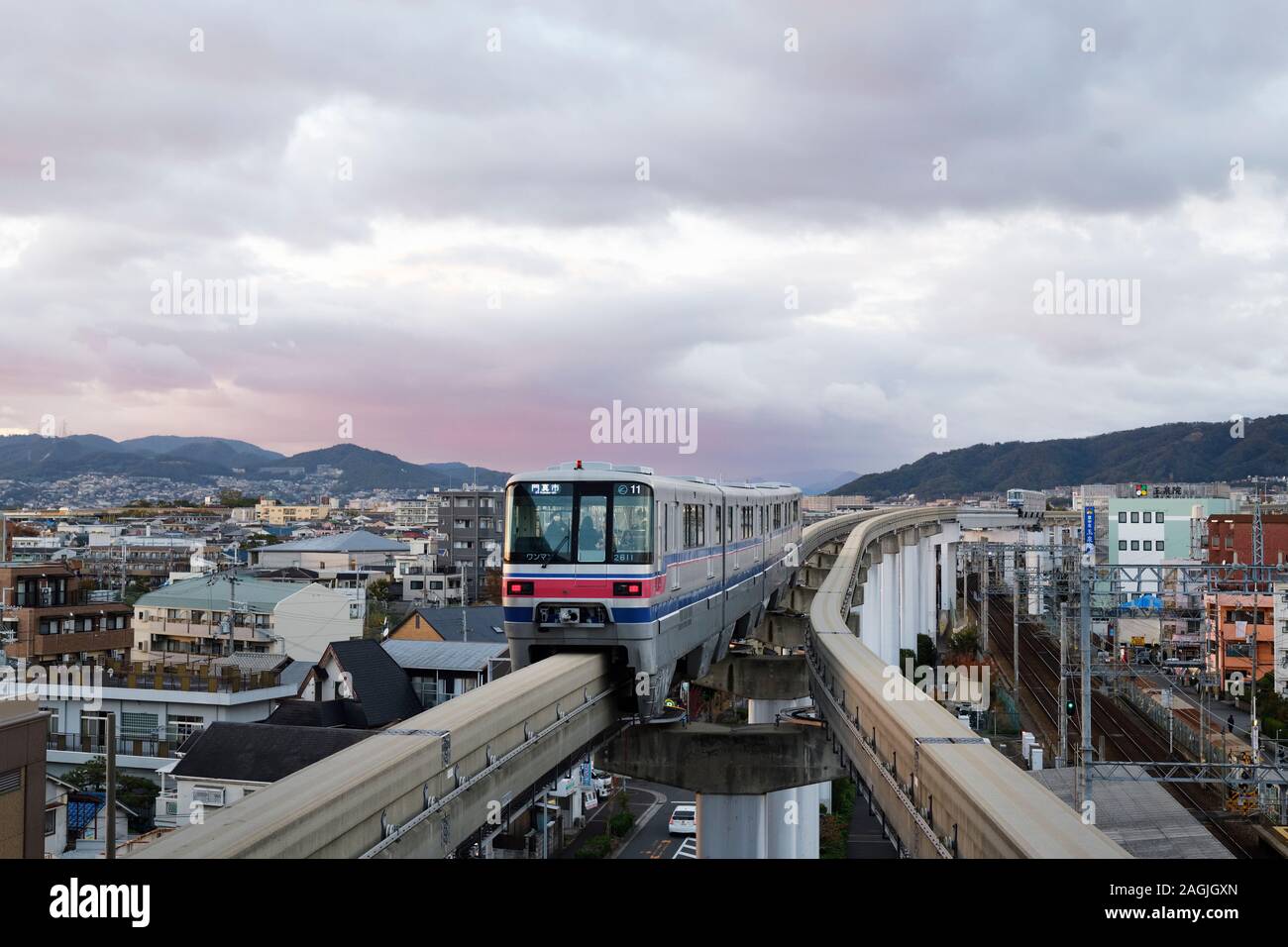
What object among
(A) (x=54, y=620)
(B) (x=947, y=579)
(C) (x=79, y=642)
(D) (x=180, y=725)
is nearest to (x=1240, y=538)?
(B) (x=947, y=579)

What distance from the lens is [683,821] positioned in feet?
107

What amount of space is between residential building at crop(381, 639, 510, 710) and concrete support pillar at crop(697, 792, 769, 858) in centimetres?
1097

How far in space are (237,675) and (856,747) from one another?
933 inches

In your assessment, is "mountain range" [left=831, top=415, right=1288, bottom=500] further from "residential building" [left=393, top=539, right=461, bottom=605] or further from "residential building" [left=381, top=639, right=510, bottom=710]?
"residential building" [left=381, top=639, right=510, bottom=710]

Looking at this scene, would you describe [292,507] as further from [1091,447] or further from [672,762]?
[672,762]

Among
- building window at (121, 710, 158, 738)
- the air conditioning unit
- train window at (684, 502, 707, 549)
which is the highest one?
train window at (684, 502, 707, 549)

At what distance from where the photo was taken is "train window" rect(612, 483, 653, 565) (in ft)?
40.0

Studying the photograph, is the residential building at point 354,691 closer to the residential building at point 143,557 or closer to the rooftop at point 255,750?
the rooftop at point 255,750

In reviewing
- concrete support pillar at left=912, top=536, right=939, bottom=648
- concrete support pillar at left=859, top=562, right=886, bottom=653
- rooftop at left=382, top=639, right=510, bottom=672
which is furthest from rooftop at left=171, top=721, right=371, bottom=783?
concrete support pillar at left=912, top=536, right=939, bottom=648

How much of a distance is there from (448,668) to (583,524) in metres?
19.8

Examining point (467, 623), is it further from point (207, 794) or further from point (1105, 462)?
point (1105, 462)

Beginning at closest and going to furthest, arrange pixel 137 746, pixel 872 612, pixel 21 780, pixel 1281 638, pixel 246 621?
pixel 21 780
pixel 137 746
pixel 872 612
pixel 1281 638
pixel 246 621
